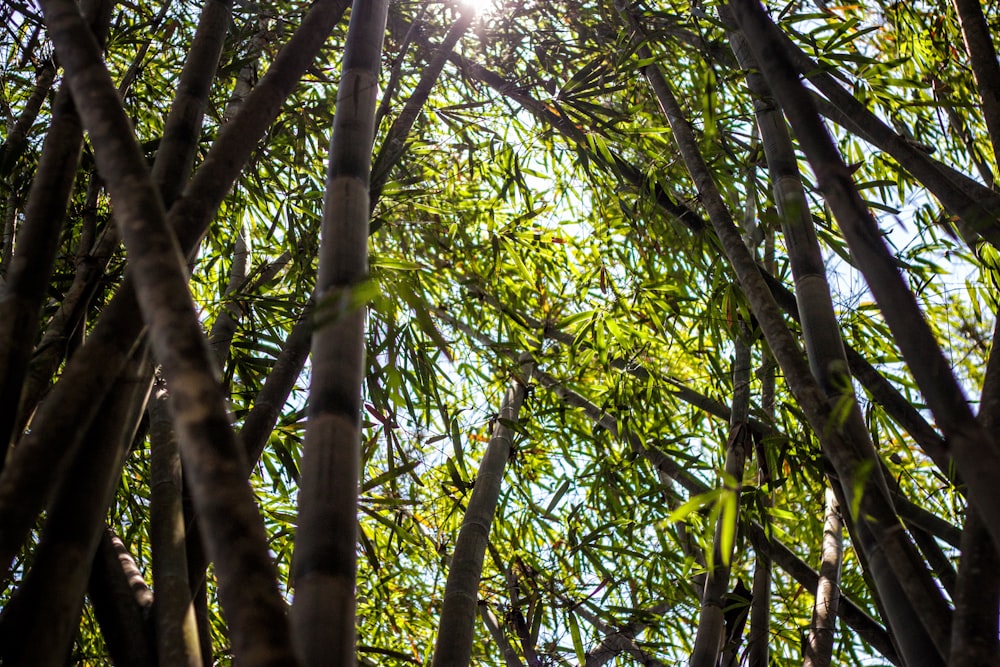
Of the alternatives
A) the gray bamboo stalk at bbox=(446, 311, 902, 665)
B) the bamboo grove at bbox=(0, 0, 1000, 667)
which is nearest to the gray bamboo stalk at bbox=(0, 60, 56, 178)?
the bamboo grove at bbox=(0, 0, 1000, 667)

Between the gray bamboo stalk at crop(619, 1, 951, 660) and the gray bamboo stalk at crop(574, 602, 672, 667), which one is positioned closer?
the gray bamboo stalk at crop(619, 1, 951, 660)

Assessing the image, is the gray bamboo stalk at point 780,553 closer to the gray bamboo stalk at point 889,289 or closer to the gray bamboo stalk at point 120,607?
the gray bamboo stalk at point 889,289

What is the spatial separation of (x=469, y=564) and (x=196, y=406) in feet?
3.90

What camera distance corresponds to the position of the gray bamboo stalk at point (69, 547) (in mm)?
793

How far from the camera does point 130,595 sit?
1120mm

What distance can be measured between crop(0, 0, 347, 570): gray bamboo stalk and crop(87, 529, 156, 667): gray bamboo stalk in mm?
331

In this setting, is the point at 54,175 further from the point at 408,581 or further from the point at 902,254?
the point at 408,581

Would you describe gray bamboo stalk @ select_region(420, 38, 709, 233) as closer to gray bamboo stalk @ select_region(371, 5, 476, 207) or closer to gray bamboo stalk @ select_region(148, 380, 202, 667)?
gray bamboo stalk @ select_region(371, 5, 476, 207)

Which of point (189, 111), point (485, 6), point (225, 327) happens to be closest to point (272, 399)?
point (189, 111)

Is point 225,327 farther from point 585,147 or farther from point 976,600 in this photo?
point 976,600

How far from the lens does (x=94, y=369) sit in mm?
824

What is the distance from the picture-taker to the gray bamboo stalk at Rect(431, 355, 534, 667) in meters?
1.57

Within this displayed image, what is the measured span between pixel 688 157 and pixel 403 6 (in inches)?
41.8

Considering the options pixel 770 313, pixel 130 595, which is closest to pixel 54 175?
pixel 130 595
